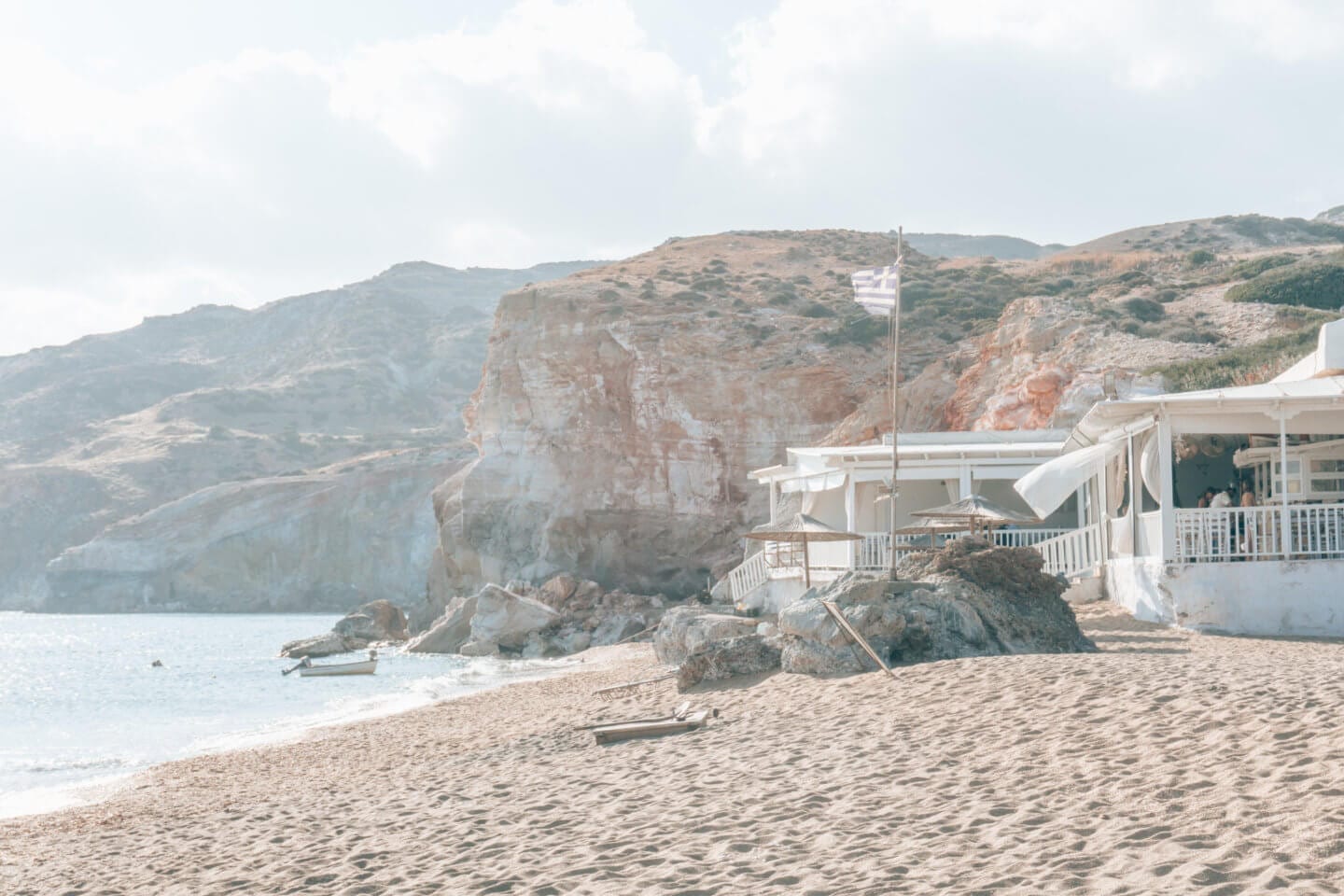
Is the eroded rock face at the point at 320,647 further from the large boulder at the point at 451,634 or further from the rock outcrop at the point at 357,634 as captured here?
the large boulder at the point at 451,634

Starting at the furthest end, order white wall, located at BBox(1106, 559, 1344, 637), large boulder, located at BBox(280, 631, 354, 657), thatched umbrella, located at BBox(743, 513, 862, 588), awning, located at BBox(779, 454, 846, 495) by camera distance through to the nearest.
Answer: large boulder, located at BBox(280, 631, 354, 657) < awning, located at BBox(779, 454, 846, 495) < thatched umbrella, located at BBox(743, 513, 862, 588) < white wall, located at BBox(1106, 559, 1344, 637)

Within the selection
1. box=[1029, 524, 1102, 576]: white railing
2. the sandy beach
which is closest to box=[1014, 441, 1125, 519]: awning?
box=[1029, 524, 1102, 576]: white railing

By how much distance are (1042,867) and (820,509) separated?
70.0ft

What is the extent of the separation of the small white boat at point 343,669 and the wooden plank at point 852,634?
20.5 metres

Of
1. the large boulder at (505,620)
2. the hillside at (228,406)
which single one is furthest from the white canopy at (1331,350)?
the hillside at (228,406)

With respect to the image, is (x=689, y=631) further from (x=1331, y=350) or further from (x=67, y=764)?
(x=1331, y=350)

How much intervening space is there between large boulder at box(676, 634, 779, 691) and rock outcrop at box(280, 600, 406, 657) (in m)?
26.7

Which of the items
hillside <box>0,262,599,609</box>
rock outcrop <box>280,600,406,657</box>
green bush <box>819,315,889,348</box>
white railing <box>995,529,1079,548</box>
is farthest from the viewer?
hillside <box>0,262,599,609</box>

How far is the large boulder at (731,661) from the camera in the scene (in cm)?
1358

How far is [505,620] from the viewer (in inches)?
1364

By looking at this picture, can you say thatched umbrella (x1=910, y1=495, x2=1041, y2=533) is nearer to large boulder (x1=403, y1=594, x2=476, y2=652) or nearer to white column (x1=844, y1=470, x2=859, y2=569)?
white column (x1=844, y1=470, x2=859, y2=569)

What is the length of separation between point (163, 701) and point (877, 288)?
19880 mm

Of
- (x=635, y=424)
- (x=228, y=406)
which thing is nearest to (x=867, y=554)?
(x=635, y=424)

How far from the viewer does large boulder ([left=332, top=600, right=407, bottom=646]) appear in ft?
147
